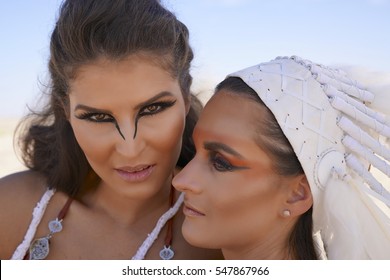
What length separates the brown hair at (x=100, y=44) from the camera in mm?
2895

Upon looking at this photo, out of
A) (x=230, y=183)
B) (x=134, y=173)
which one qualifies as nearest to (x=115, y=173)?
(x=134, y=173)

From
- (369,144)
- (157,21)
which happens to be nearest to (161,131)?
(157,21)

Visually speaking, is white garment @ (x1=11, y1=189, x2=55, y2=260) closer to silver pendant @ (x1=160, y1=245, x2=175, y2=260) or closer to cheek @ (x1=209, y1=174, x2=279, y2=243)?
silver pendant @ (x1=160, y1=245, x2=175, y2=260)

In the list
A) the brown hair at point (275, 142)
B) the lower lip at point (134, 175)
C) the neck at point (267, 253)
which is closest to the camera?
the brown hair at point (275, 142)

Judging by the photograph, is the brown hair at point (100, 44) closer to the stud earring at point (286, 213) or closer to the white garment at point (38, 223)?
the white garment at point (38, 223)

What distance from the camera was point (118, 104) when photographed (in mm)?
2773

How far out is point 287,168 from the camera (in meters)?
2.56

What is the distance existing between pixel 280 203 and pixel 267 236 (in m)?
0.20

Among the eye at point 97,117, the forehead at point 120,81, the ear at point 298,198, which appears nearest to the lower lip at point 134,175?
the eye at point 97,117

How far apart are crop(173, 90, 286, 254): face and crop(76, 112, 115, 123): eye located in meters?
0.46

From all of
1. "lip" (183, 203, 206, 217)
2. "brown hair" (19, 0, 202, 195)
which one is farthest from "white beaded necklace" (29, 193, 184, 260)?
"lip" (183, 203, 206, 217)

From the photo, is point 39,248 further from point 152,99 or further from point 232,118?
point 232,118

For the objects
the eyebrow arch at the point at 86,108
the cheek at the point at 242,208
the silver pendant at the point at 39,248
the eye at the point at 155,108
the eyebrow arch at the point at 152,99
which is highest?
the eyebrow arch at the point at 152,99

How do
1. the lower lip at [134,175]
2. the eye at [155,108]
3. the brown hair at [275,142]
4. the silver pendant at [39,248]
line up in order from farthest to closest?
the silver pendant at [39,248] < the lower lip at [134,175] < the eye at [155,108] < the brown hair at [275,142]
